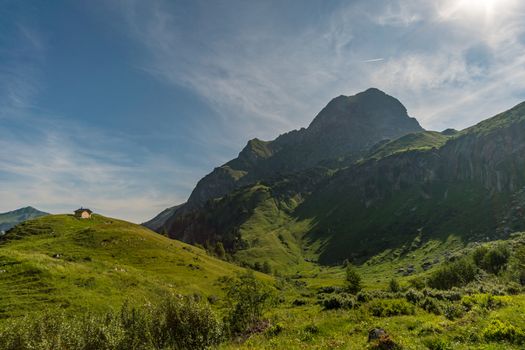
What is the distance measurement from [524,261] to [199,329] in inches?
3457

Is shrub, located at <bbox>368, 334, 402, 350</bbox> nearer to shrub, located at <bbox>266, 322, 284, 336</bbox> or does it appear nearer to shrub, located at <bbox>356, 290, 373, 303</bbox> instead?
shrub, located at <bbox>266, 322, 284, 336</bbox>

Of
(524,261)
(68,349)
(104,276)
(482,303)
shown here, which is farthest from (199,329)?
(524,261)

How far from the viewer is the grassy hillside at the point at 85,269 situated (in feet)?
163

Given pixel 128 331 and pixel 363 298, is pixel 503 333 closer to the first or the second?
pixel 363 298

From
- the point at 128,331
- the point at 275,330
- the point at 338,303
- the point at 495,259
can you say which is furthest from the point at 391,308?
the point at 495,259

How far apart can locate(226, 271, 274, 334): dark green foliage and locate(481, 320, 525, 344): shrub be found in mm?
24236

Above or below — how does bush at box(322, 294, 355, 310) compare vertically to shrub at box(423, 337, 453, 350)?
below

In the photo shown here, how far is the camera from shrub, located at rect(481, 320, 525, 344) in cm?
1736

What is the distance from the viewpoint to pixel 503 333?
17.8m

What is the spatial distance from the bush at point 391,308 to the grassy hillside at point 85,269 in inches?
1736

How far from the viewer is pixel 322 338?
23906mm

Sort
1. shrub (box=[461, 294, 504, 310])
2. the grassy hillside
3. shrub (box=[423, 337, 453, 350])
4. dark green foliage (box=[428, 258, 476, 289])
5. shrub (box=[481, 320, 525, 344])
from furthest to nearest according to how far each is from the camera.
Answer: dark green foliage (box=[428, 258, 476, 289]), the grassy hillside, shrub (box=[461, 294, 504, 310]), shrub (box=[423, 337, 453, 350]), shrub (box=[481, 320, 525, 344])

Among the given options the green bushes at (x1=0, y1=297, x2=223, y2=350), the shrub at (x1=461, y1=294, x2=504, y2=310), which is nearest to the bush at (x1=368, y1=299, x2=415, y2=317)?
the shrub at (x1=461, y1=294, x2=504, y2=310)

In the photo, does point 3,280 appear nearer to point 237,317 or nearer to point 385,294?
point 237,317
